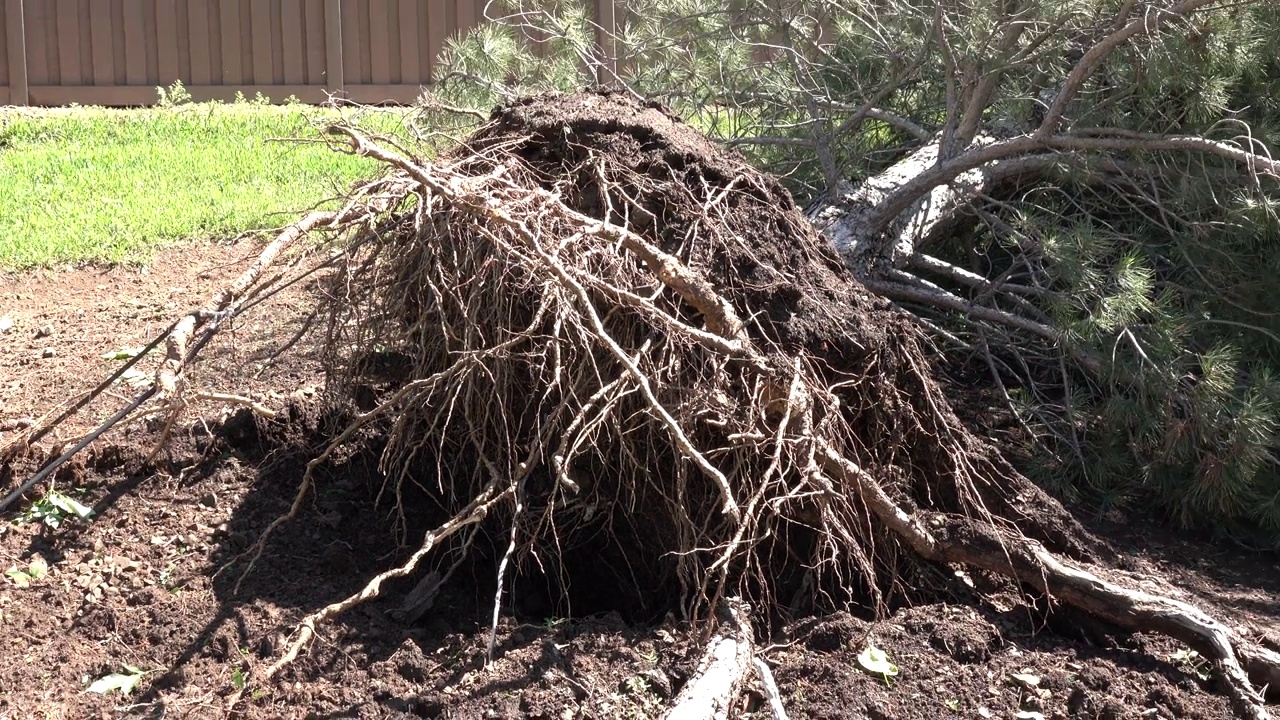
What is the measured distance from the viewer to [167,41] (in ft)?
33.1

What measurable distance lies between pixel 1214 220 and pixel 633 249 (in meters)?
2.36

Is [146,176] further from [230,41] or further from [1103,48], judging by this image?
[1103,48]

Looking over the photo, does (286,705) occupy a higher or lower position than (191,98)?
lower

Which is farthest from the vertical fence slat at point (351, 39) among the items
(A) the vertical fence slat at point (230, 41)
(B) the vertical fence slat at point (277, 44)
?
(A) the vertical fence slat at point (230, 41)

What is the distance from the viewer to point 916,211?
200 inches

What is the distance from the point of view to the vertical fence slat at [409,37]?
10258mm

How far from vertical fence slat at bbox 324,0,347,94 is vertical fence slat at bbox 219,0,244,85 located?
28.8 inches

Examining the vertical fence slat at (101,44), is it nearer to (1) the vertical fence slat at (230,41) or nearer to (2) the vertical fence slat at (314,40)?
(1) the vertical fence slat at (230,41)

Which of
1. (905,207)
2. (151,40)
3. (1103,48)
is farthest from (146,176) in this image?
(1103,48)

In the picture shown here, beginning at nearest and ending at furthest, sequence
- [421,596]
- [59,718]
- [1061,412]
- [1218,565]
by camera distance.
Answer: [59,718], [421,596], [1218,565], [1061,412]

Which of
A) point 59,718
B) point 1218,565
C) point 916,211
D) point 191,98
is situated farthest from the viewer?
point 191,98

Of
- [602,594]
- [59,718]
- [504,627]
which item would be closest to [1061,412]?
[602,594]

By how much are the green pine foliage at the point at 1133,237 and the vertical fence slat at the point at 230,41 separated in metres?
5.47

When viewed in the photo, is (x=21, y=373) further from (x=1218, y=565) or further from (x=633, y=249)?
(x=1218, y=565)
